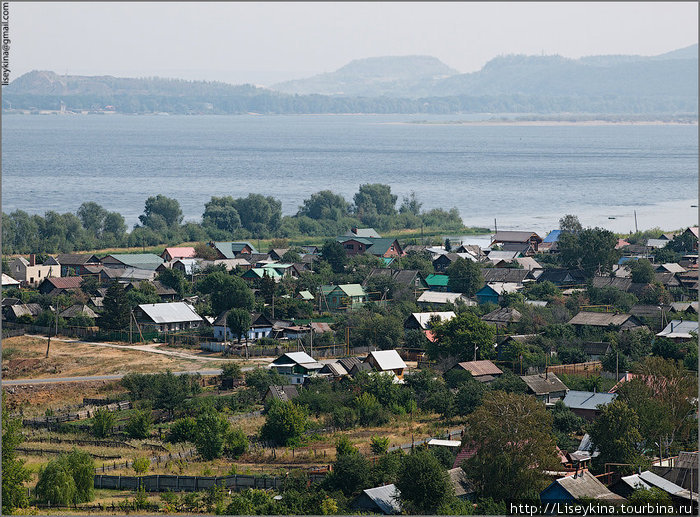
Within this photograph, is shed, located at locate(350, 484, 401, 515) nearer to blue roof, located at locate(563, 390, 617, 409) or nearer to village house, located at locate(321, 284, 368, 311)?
blue roof, located at locate(563, 390, 617, 409)

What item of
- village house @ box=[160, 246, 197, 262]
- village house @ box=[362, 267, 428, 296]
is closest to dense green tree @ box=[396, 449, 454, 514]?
village house @ box=[362, 267, 428, 296]

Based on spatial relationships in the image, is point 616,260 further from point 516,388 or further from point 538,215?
point 538,215

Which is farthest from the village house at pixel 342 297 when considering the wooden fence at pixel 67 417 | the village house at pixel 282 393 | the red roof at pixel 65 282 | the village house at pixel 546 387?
the wooden fence at pixel 67 417

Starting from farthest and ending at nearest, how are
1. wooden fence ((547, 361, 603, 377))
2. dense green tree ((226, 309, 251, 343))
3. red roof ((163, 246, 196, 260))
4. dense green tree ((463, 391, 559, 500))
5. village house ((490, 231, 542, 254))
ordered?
village house ((490, 231, 542, 254)), red roof ((163, 246, 196, 260)), dense green tree ((226, 309, 251, 343)), wooden fence ((547, 361, 603, 377)), dense green tree ((463, 391, 559, 500))

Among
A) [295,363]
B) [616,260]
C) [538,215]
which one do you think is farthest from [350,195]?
[295,363]

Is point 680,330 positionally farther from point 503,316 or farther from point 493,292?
point 493,292

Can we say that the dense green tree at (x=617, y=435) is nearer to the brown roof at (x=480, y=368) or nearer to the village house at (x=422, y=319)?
the brown roof at (x=480, y=368)
